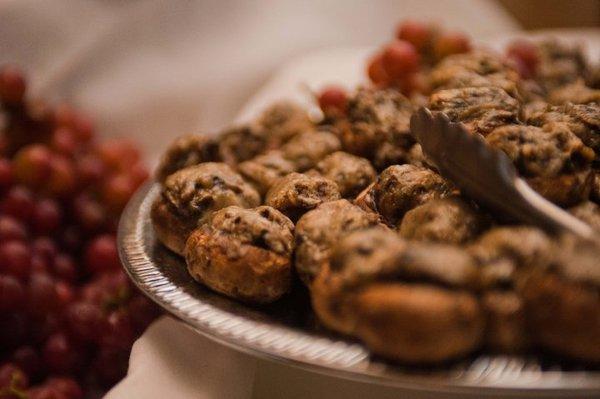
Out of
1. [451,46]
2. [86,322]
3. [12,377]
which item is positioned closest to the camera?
[12,377]

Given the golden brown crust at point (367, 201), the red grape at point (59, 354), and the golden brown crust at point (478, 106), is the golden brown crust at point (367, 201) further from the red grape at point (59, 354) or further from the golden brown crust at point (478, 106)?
the red grape at point (59, 354)

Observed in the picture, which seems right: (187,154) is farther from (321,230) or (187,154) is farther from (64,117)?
(64,117)

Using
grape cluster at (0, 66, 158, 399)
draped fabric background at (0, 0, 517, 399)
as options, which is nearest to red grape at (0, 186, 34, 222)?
grape cluster at (0, 66, 158, 399)

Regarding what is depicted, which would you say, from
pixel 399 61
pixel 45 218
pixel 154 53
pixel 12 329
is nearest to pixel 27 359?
pixel 12 329

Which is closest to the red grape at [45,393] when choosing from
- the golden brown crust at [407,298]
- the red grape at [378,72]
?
the golden brown crust at [407,298]

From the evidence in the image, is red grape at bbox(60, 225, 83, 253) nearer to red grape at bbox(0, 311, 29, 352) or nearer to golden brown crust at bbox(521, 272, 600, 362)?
red grape at bbox(0, 311, 29, 352)

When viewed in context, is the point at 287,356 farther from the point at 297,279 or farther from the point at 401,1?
the point at 401,1
